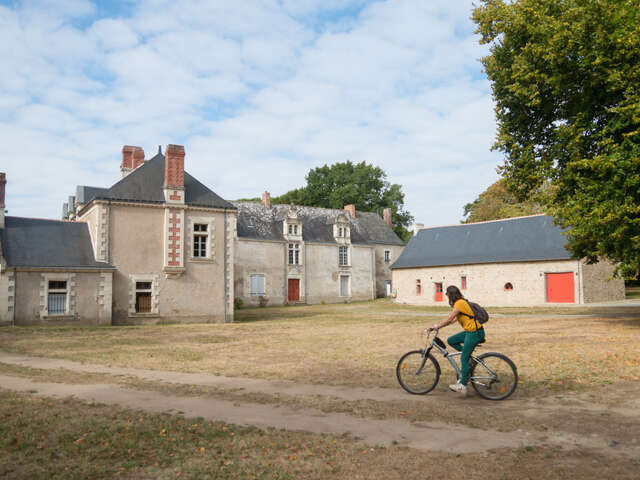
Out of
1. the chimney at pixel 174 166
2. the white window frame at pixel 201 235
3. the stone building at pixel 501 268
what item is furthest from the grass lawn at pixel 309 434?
the stone building at pixel 501 268

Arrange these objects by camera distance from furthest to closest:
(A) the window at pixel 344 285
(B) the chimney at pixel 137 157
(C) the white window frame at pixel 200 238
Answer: (A) the window at pixel 344 285 < (B) the chimney at pixel 137 157 < (C) the white window frame at pixel 200 238

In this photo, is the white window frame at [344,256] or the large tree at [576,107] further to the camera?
the white window frame at [344,256]

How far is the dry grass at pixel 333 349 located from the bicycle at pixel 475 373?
594mm

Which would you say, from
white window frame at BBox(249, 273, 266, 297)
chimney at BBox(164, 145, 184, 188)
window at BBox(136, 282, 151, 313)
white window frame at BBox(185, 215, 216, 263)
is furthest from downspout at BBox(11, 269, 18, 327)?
white window frame at BBox(249, 273, 266, 297)

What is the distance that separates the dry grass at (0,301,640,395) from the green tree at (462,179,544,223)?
30812mm

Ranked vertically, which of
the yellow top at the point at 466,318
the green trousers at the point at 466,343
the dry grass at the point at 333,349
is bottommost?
the dry grass at the point at 333,349

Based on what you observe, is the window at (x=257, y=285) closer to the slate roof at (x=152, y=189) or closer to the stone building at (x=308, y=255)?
the stone building at (x=308, y=255)

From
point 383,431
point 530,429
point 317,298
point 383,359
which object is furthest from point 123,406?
point 317,298

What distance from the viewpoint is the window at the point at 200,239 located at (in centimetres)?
2444

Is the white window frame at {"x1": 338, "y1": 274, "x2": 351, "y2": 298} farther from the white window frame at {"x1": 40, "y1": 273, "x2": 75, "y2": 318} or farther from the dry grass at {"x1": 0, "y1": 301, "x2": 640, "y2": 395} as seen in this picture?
the white window frame at {"x1": 40, "y1": 273, "x2": 75, "y2": 318}

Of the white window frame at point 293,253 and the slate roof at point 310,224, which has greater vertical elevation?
the slate roof at point 310,224

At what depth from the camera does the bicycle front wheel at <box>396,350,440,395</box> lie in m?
7.70

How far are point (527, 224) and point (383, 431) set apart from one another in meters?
33.1

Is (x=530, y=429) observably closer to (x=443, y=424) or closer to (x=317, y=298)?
(x=443, y=424)
